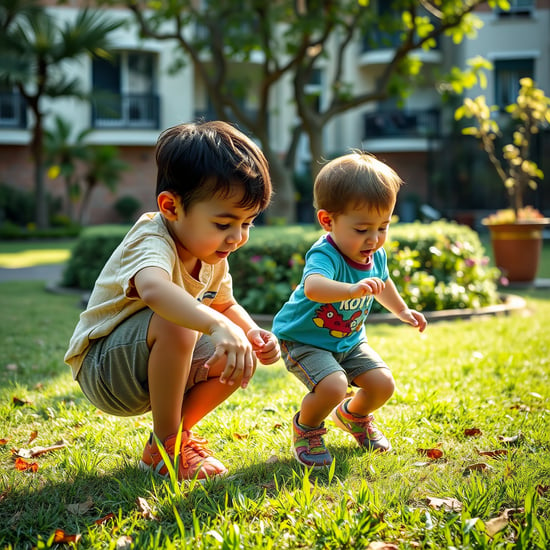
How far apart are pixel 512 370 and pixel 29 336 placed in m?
3.56

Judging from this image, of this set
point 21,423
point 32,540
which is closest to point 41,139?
point 21,423

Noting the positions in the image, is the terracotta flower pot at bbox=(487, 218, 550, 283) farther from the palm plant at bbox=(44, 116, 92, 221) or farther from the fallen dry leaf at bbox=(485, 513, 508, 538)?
the palm plant at bbox=(44, 116, 92, 221)

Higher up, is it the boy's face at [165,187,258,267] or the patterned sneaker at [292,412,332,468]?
the boy's face at [165,187,258,267]

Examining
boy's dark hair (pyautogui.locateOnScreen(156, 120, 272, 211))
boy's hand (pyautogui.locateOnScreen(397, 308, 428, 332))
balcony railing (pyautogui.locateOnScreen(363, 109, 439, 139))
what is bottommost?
boy's hand (pyautogui.locateOnScreen(397, 308, 428, 332))

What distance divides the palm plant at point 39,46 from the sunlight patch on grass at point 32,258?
4774mm

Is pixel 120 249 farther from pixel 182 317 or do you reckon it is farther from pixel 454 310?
pixel 454 310

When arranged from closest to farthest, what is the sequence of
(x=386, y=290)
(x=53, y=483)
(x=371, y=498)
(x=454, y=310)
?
1. (x=371, y=498)
2. (x=53, y=483)
3. (x=386, y=290)
4. (x=454, y=310)

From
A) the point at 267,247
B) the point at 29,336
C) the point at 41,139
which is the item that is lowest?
the point at 29,336

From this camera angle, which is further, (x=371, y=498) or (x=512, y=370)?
(x=512, y=370)

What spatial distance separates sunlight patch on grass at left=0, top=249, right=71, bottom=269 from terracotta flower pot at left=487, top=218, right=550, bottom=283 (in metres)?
7.11

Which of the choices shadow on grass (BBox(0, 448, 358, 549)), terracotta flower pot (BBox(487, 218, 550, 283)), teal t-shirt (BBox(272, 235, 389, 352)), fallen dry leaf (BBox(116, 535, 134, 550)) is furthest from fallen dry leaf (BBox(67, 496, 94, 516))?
terracotta flower pot (BBox(487, 218, 550, 283))

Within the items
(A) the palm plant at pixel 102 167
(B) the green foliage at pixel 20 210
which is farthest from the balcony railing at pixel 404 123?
(B) the green foliage at pixel 20 210

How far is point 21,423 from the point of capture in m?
3.10

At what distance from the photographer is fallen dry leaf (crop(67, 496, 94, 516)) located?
212 cm
